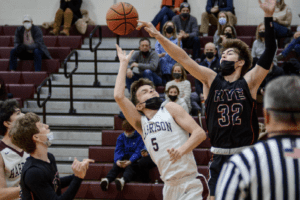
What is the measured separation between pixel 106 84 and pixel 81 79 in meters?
0.68

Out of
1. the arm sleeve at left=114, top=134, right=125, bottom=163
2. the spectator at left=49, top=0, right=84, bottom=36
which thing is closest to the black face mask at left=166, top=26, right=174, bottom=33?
the arm sleeve at left=114, top=134, right=125, bottom=163

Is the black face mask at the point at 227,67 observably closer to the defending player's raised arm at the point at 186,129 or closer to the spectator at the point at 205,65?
the defending player's raised arm at the point at 186,129

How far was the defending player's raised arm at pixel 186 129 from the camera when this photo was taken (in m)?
3.10

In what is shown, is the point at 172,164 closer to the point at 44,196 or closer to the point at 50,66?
the point at 44,196

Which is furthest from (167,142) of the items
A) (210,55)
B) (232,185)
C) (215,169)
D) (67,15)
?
(67,15)

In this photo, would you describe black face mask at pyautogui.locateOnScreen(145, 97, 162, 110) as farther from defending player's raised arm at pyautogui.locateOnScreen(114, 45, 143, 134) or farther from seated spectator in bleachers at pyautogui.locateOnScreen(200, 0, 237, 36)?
seated spectator in bleachers at pyautogui.locateOnScreen(200, 0, 237, 36)

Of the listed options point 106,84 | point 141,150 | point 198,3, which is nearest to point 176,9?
point 198,3

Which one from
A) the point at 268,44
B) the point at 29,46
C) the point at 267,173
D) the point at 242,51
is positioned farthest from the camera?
the point at 29,46

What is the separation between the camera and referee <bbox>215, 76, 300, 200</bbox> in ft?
5.08

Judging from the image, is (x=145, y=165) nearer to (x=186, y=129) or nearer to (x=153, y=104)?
(x=153, y=104)

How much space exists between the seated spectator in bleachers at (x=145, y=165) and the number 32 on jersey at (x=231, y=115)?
2.86m

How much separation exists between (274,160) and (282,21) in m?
7.78

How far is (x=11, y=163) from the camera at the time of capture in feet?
12.1

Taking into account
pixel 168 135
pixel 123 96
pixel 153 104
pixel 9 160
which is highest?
pixel 123 96
